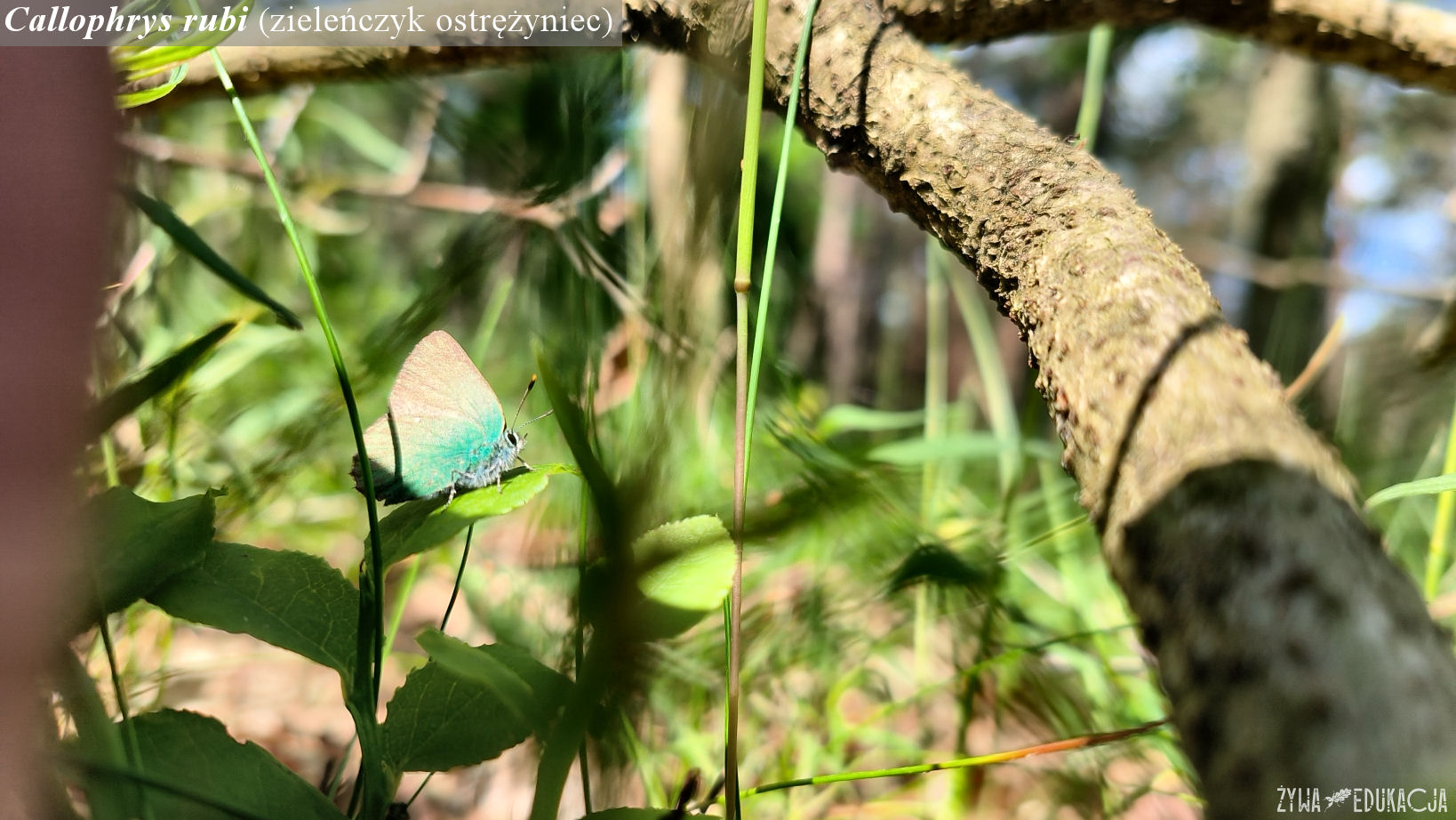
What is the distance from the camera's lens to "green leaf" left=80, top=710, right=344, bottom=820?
1.20 ft

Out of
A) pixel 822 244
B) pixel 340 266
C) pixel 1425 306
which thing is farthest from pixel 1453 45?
pixel 822 244

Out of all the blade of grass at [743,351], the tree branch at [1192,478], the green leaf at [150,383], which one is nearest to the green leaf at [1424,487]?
the tree branch at [1192,478]

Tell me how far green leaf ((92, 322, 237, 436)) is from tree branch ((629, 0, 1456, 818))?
0.34 m

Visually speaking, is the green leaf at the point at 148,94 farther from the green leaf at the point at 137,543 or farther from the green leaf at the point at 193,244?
the green leaf at the point at 137,543

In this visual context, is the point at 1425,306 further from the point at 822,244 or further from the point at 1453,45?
the point at 822,244

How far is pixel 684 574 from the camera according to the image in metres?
0.37

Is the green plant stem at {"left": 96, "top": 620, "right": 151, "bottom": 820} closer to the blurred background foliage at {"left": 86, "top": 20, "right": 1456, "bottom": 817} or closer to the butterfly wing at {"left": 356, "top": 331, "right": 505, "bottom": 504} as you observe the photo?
the blurred background foliage at {"left": 86, "top": 20, "right": 1456, "bottom": 817}

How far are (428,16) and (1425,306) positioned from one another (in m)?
2.82

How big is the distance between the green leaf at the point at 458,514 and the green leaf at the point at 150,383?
0.15 metres

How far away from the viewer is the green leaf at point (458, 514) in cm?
41

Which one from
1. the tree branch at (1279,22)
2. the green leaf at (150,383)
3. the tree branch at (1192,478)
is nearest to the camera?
the tree branch at (1192,478)

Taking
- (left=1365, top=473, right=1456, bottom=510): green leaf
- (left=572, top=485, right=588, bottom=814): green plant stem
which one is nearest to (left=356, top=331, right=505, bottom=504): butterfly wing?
(left=572, top=485, right=588, bottom=814): green plant stem

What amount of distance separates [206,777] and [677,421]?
29 cm

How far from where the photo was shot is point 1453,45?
795 millimetres
